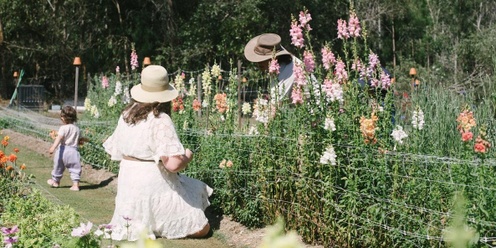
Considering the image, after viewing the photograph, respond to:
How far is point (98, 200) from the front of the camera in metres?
8.62

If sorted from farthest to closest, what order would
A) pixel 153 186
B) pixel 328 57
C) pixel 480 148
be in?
pixel 153 186 → pixel 328 57 → pixel 480 148

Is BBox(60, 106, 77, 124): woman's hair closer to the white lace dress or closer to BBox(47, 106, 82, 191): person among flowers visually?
BBox(47, 106, 82, 191): person among flowers

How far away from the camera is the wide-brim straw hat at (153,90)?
623 cm

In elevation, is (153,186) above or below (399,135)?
below

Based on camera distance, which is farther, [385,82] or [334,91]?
[385,82]

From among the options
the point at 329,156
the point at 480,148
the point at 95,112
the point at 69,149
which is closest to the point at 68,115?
the point at 69,149

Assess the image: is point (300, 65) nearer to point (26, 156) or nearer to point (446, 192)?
point (446, 192)

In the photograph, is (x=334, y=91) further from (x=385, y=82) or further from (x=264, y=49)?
(x=264, y=49)

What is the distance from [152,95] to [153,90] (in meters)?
0.07

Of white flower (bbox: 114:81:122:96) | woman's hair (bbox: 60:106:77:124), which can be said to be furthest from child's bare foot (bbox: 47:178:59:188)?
white flower (bbox: 114:81:122:96)

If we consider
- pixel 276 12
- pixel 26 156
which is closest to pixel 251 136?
pixel 26 156

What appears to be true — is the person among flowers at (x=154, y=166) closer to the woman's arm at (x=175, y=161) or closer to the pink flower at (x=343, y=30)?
the woman's arm at (x=175, y=161)

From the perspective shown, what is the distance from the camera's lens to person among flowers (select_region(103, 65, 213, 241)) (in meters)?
6.09

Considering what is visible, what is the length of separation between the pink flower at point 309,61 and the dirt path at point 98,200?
4.85 feet
